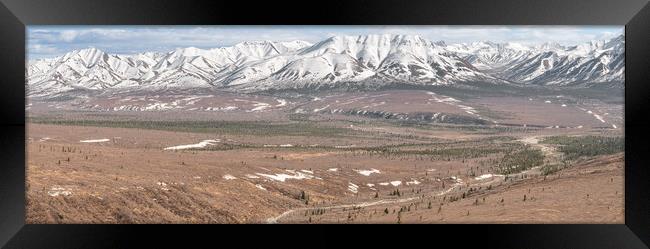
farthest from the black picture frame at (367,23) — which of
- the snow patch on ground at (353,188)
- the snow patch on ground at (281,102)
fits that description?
the snow patch on ground at (281,102)

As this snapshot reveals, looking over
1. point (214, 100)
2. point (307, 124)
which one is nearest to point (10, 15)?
point (307, 124)

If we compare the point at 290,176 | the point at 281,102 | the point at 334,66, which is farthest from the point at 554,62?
the point at 290,176

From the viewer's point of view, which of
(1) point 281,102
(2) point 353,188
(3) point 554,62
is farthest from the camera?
(3) point 554,62

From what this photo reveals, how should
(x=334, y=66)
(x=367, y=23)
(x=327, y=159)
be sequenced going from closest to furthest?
(x=367, y=23) < (x=327, y=159) < (x=334, y=66)

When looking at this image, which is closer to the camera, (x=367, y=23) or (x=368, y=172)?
(x=367, y=23)

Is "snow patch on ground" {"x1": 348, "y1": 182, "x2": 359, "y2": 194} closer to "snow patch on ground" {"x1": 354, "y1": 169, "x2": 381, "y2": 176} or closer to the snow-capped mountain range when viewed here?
"snow patch on ground" {"x1": 354, "y1": 169, "x2": 381, "y2": 176}

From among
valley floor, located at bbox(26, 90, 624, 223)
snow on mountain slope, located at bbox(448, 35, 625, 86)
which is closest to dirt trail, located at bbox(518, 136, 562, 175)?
valley floor, located at bbox(26, 90, 624, 223)

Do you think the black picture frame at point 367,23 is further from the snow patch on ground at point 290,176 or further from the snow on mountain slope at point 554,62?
the snow on mountain slope at point 554,62

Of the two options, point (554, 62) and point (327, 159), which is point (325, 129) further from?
point (554, 62)
